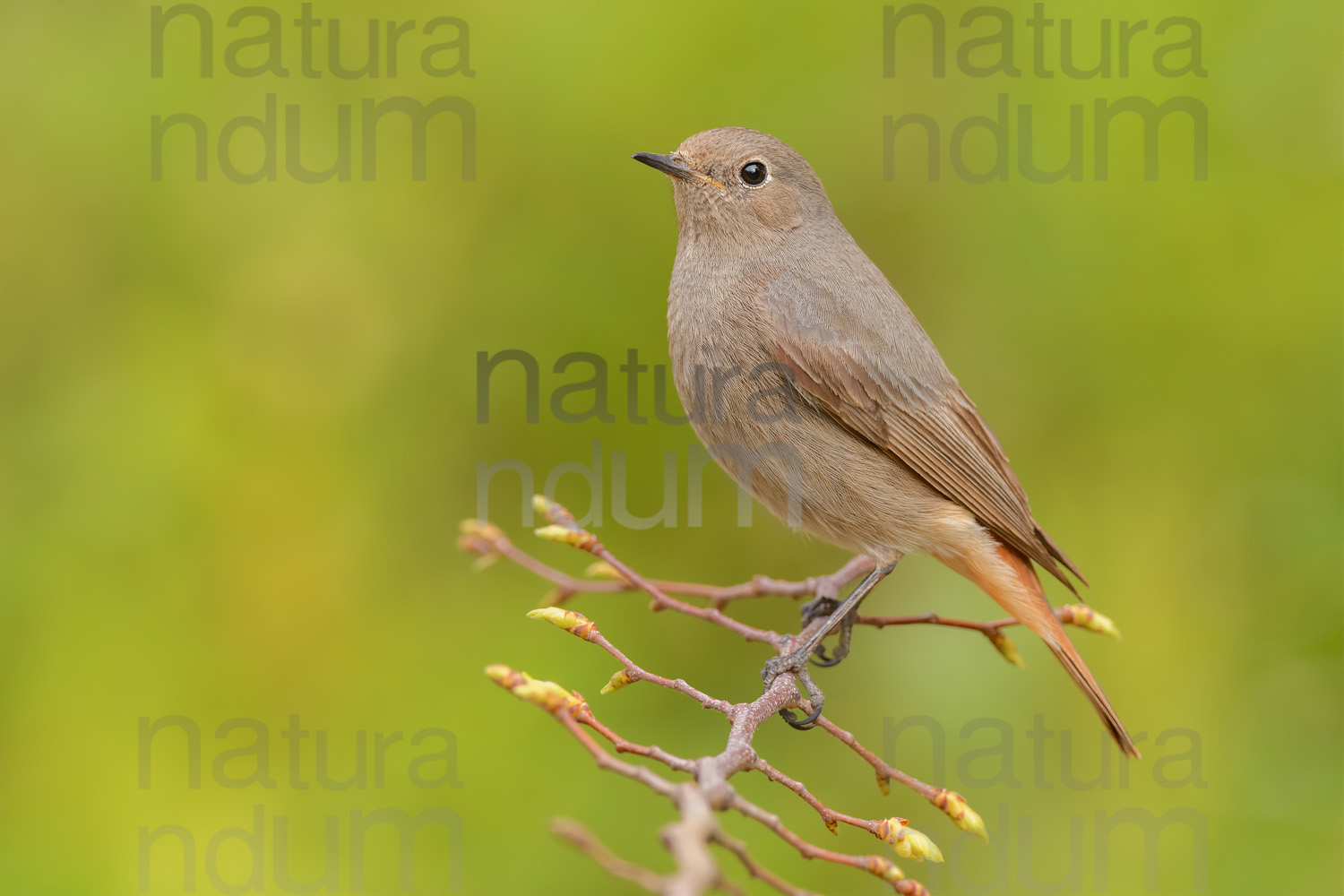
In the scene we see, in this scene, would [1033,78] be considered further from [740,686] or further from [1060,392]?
[740,686]

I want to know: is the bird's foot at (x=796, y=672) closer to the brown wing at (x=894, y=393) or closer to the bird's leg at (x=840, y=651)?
the bird's leg at (x=840, y=651)

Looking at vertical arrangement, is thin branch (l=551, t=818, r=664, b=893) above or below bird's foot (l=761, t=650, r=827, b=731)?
above

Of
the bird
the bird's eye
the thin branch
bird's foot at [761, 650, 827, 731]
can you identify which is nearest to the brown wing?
the bird

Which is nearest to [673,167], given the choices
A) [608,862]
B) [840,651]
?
[840,651]

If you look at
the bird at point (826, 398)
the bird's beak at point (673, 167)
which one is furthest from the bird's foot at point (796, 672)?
the bird's beak at point (673, 167)

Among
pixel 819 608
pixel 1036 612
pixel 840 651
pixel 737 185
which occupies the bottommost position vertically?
pixel 840 651

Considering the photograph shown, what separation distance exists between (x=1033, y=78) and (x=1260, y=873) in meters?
2.82

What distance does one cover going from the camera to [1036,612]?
3.37m

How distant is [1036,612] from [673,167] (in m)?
1.87

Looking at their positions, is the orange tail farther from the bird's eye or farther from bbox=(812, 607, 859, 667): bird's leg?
the bird's eye

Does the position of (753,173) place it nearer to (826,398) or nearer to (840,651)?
(826,398)

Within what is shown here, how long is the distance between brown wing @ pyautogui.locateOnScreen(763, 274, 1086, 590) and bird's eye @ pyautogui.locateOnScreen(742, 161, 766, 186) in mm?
365

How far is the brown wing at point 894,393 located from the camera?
3443 mm

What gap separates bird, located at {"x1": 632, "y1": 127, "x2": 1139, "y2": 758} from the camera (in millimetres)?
3408
